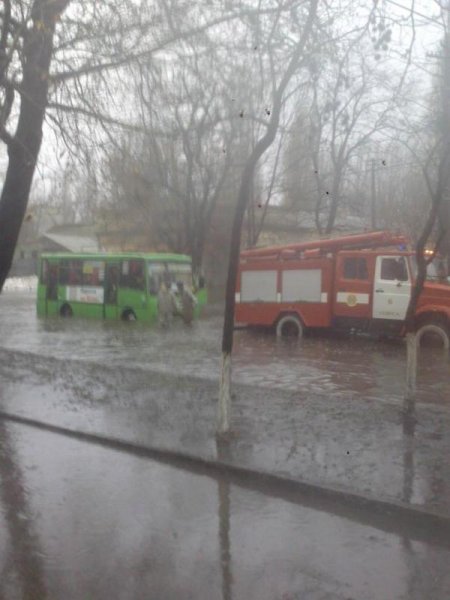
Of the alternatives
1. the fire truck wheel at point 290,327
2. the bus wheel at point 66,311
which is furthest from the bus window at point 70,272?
the fire truck wheel at point 290,327

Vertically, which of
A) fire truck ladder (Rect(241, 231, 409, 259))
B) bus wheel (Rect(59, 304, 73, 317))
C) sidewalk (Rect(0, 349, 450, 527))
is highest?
fire truck ladder (Rect(241, 231, 409, 259))

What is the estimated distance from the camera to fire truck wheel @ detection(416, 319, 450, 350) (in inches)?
729

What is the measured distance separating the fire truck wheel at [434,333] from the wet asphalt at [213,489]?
495 cm

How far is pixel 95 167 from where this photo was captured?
40.0 ft

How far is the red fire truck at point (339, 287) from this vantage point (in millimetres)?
19500

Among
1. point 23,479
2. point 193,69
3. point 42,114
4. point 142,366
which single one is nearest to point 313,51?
point 193,69

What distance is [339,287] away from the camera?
20781 millimetres

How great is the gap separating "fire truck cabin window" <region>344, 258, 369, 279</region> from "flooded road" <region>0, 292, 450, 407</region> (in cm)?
182

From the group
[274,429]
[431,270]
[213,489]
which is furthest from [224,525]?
[431,270]

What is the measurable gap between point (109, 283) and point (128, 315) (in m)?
1.53

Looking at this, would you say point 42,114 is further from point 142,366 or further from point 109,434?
point 142,366

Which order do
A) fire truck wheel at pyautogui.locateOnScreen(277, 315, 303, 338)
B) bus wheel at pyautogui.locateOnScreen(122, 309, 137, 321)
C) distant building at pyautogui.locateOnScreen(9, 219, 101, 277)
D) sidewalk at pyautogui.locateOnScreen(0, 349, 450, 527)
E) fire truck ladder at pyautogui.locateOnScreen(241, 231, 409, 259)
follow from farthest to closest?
1. distant building at pyautogui.locateOnScreen(9, 219, 101, 277)
2. bus wheel at pyautogui.locateOnScreen(122, 309, 137, 321)
3. fire truck wheel at pyautogui.locateOnScreen(277, 315, 303, 338)
4. fire truck ladder at pyautogui.locateOnScreen(241, 231, 409, 259)
5. sidewalk at pyautogui.locateOnScreen(0, 349, 450, 527)

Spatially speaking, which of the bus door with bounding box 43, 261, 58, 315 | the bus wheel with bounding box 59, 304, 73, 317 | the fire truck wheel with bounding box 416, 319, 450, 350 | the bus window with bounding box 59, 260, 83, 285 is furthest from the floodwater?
the bus door with bounding box 43, 261, 58, 315

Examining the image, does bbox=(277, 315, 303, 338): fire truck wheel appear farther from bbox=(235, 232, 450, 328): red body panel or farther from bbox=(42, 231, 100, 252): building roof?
bbox=(42, 231, 100, 252): building roof
